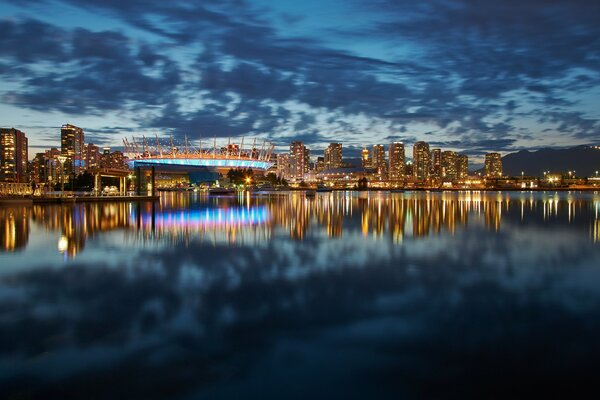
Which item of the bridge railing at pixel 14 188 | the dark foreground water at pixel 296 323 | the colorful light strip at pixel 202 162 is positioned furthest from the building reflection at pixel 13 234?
the colorful light strip at pixel 202 162

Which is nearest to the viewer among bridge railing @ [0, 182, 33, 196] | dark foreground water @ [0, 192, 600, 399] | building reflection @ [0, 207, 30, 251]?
dark foreground water @ [0, 192, 600, 399]

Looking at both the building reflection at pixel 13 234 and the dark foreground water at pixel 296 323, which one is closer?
the dark foreground water at pixel 296 323

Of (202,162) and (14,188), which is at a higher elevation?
(202,162)

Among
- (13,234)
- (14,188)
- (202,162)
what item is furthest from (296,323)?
(202,162)

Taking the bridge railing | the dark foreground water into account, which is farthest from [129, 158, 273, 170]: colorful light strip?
the dark foreground water

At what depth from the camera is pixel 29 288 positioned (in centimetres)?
867

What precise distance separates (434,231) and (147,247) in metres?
10.6

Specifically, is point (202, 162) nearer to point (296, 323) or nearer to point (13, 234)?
point (13, 234)

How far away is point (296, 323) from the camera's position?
6609mm

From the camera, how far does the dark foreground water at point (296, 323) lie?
15.6 ft

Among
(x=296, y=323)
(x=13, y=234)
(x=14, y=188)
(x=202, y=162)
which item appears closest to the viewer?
(x=296, y=323)

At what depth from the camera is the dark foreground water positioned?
4.77 meters

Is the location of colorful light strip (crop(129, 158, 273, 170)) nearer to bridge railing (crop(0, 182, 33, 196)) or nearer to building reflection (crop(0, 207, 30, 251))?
bridge railing (crop(0, 182, 33, 196))

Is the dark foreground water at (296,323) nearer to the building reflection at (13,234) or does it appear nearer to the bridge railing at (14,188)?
the building reflection at (13,234)
